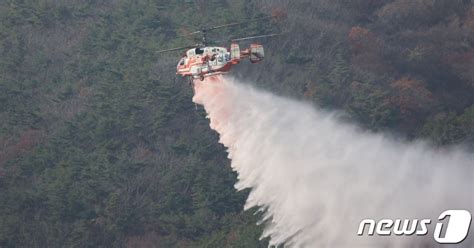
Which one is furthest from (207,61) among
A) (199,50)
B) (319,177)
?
(319,177)

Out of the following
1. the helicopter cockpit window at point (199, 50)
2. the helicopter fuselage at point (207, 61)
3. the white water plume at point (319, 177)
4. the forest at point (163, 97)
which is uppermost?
the helicopter cockpit window at point (199, 50)

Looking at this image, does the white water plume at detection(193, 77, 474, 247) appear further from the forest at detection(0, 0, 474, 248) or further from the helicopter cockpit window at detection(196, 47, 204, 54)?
the forest at detection(0, 0, 474, 248)

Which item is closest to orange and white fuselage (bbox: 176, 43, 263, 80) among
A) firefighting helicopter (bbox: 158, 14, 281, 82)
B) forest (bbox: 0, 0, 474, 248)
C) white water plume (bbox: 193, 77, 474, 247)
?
firefighting helicopter (bbox: 158, 14, 281, 82)

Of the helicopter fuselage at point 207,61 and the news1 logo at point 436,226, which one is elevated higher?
the helicopter fuselage at point 207,61

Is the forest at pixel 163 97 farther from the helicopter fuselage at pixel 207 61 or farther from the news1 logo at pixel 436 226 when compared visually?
the helicopter fuselage at pixel 207 61

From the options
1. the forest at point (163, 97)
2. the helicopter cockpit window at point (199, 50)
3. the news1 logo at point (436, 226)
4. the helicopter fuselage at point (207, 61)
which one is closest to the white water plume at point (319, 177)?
the news1 logo at point (436, 226)

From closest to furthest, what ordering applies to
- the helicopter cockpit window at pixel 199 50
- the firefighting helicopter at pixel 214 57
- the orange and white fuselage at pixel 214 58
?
1. the firefighting helicopter at pixel 214 57
2. the orange and white fuselage at pixel 214 58
3. the helicopter cockpit window at pixel 199 50
